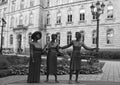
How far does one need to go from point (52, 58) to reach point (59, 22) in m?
29.4

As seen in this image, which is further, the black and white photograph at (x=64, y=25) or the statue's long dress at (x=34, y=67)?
the black and white photograph at (x=64, y=25)

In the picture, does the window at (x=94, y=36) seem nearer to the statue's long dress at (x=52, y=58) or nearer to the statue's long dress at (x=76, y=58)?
the statue's long dress at (x=76, y=58)

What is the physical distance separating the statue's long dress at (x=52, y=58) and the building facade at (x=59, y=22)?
22.8 meters

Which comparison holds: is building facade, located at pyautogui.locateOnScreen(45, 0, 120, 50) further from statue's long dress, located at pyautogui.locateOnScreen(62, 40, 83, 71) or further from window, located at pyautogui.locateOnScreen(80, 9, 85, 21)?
statue's long dress, located at pyautogui.locateOnScreen(62, 40, 83, 71)

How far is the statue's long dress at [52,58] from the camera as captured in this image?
709 centimetres

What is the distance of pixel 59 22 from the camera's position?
36.1 m

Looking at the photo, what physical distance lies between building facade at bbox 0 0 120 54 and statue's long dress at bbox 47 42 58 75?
2276 centimetres

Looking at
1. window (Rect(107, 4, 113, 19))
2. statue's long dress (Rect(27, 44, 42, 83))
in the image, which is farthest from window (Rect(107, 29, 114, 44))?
statue's long dress (Rect(27, 44, 42, 83))

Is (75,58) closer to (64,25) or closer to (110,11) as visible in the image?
(110,11)

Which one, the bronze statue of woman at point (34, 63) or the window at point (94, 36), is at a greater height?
the window at point (94, 36)

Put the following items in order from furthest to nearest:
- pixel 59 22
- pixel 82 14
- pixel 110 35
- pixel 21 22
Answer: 1. pixel 21 22
2. pixel 59 22
3. pixel 82 14
4. pixel 110 35

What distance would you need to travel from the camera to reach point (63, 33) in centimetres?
3459

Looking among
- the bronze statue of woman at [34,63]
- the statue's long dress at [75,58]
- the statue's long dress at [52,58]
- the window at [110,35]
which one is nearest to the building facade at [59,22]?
the window at [110,35]

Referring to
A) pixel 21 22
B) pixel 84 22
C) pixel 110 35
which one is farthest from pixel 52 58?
pixel 21 22
